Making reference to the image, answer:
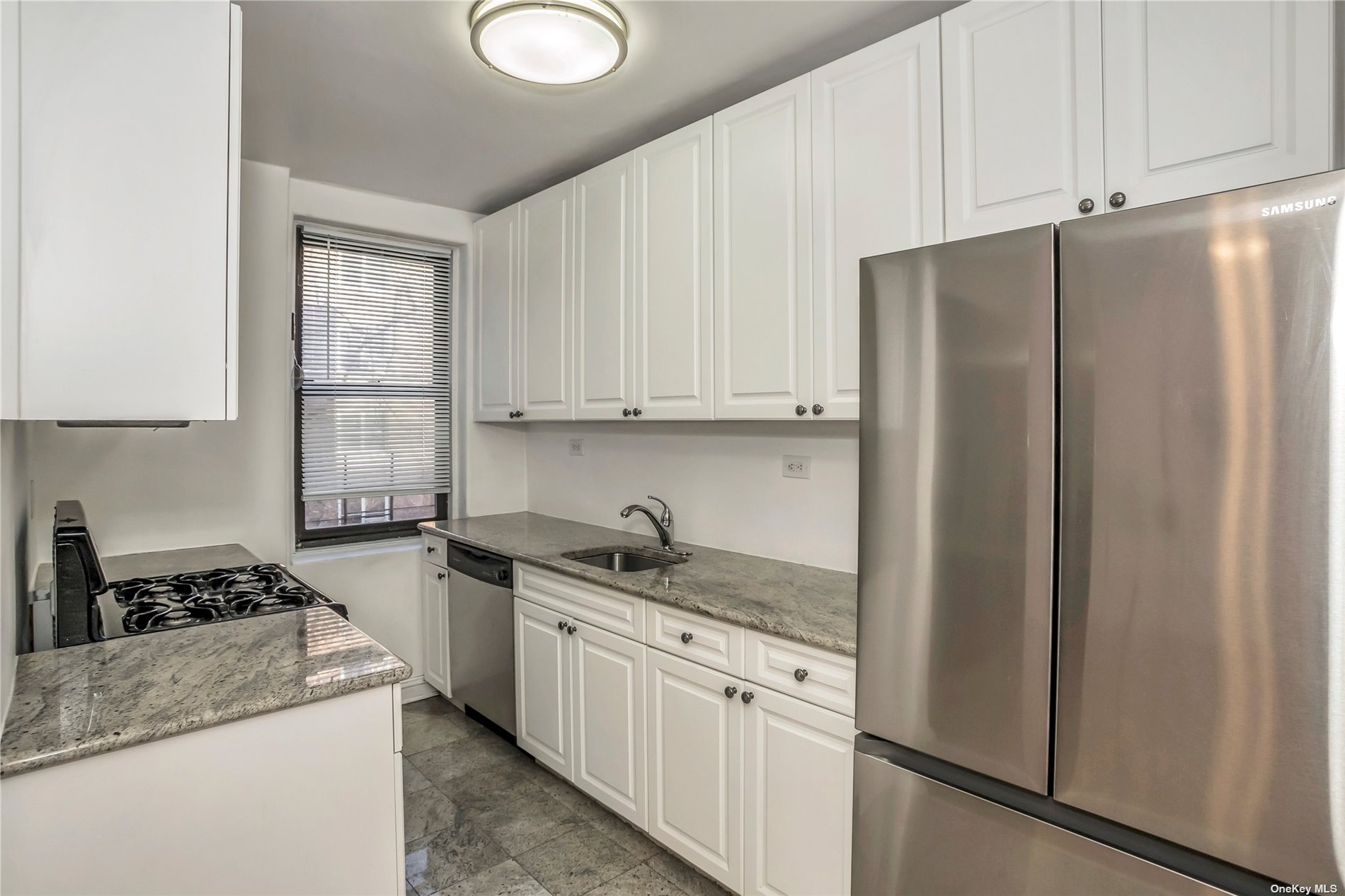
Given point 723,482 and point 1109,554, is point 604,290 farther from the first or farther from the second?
point 1109,554

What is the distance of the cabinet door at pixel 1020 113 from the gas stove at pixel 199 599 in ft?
6.71

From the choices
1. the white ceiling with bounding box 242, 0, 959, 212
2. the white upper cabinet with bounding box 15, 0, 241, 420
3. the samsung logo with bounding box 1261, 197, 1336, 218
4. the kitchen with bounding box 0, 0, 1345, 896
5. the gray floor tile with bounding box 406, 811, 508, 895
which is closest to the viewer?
the samsung logo with bounding box 1261, 197, 1336, 218

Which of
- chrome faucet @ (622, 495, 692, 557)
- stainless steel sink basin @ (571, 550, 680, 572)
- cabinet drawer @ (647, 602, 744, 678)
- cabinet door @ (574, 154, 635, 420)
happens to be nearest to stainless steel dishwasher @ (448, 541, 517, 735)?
stainless steel sink basin @ (571, 550, 680, 572)

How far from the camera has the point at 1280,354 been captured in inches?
33.1

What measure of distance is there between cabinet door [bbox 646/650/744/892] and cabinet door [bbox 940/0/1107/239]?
1405mm

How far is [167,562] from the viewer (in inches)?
98.0

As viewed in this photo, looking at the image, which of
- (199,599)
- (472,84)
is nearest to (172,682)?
(199,599)

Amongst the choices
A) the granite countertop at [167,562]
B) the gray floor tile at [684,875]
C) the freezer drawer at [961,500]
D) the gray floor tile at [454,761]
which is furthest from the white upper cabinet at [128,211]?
the gray floor tile at [454,761]

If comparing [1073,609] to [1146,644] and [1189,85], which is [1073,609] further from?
[1189,85]

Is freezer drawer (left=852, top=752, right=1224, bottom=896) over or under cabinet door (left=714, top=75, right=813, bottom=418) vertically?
under

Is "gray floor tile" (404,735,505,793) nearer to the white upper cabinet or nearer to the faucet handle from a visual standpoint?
the faucet handle

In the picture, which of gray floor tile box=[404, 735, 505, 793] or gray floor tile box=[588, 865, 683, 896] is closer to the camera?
gray floor tile box=[588, 865, 683, 896]

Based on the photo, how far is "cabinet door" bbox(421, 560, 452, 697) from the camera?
3.33 metres

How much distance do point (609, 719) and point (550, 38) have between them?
211 centimetres
